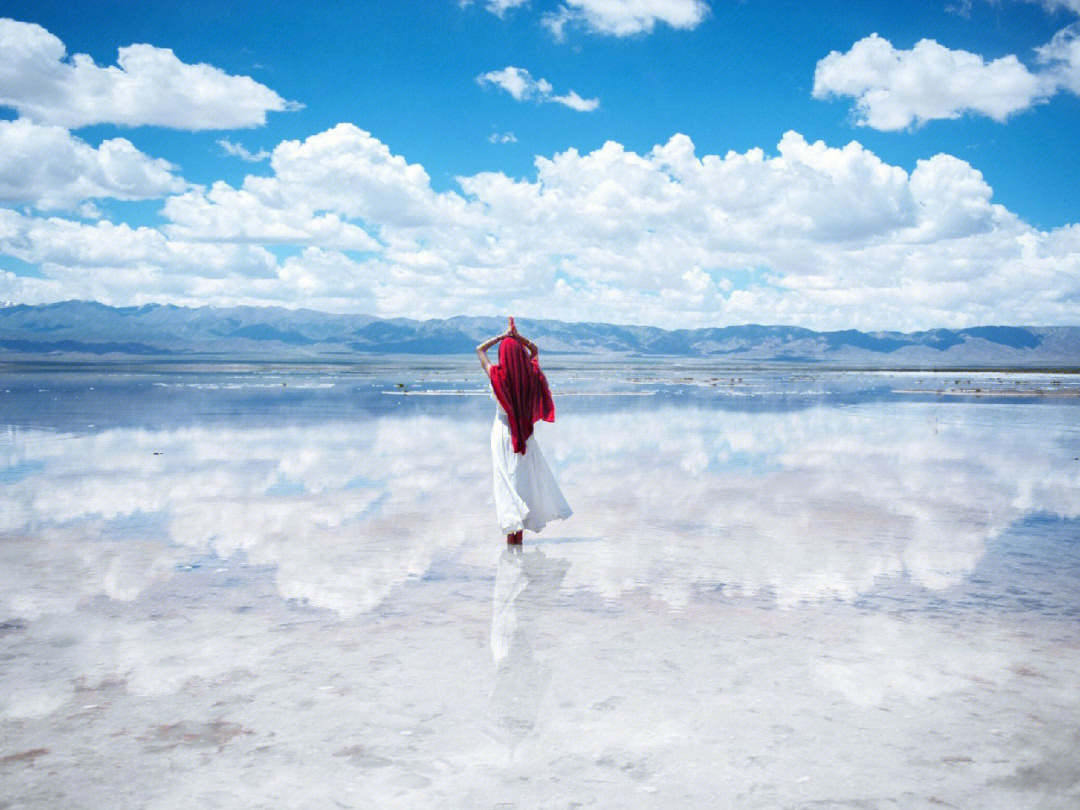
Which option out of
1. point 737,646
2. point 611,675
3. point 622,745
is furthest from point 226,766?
point 737,646

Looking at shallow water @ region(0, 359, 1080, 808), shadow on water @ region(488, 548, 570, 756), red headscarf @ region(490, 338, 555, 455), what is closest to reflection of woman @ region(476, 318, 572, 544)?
red headscarf @ region(490, 338, 555, 455)

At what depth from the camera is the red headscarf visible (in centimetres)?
936

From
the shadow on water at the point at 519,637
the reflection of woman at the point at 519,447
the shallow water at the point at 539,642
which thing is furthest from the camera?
the reflection of woman at the point at 519,447

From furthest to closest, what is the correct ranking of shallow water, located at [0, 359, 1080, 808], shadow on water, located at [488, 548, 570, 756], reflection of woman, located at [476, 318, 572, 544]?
reflection of woman, located at [476, 318, 572, 544] → shadow on water, located at [488, 548, 570, 756] → shallow water, located at [0, 359, 1080, 808]

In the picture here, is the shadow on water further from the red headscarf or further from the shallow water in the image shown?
the red headscarf

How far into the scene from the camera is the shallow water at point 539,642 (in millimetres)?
3969

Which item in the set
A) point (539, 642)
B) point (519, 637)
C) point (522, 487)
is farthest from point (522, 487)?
point (539, 642)

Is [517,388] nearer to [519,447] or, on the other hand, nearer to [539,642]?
[519,447]

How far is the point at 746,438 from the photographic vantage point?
64.5 ft

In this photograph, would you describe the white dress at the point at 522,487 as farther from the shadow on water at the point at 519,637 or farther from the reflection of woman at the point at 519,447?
the shadow on water at the point at 519,637

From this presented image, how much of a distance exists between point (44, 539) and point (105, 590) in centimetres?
244

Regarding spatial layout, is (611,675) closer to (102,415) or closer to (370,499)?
(370,499)

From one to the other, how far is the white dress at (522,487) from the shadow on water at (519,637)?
1.35ft

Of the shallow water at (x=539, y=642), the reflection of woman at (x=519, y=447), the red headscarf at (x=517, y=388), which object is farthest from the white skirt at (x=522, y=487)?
the shallow water at (x=539, y=642)
